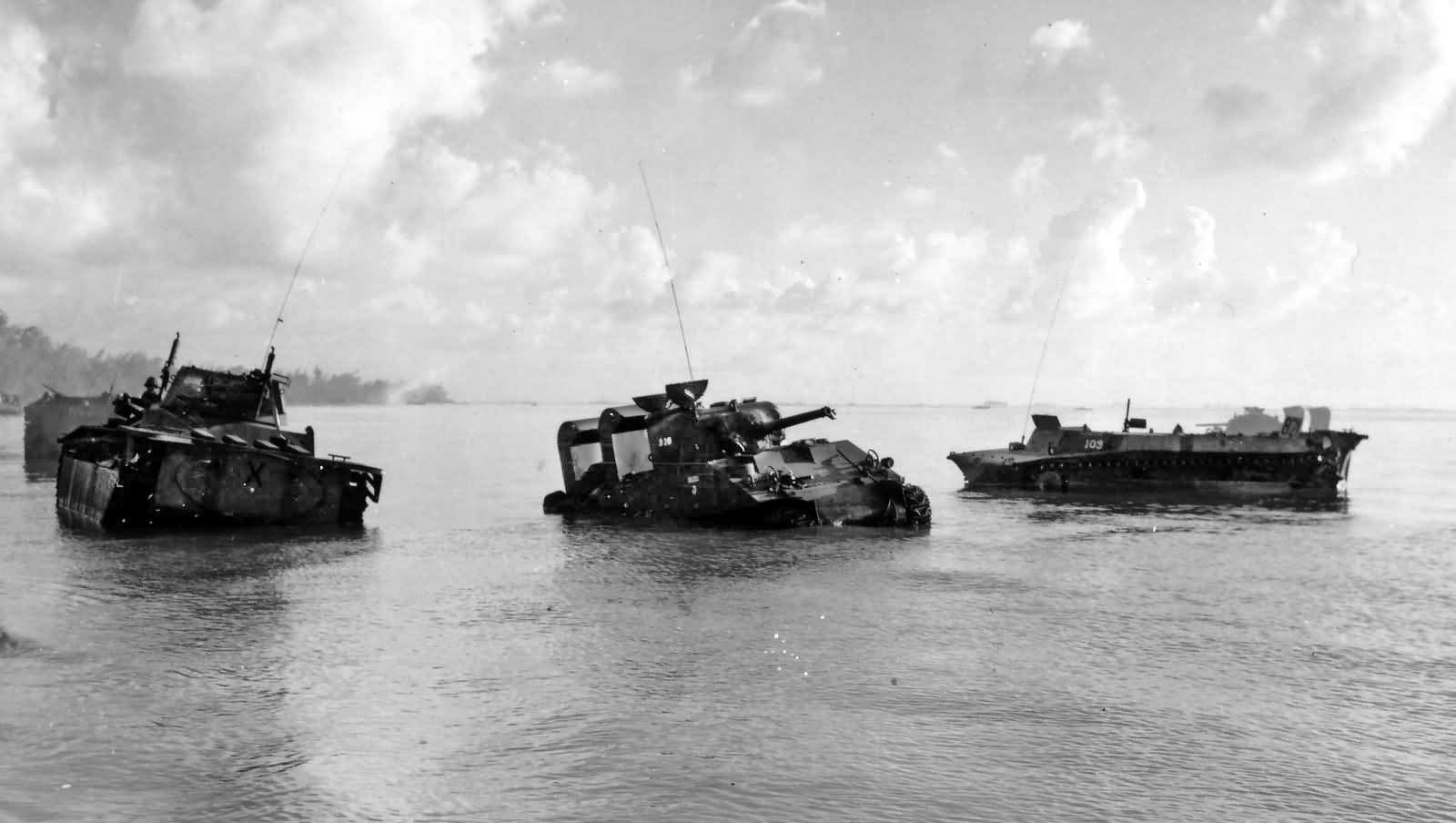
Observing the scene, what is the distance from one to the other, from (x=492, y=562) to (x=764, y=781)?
56.9ft

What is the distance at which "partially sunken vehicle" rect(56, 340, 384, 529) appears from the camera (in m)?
28.5

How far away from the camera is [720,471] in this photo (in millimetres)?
30312

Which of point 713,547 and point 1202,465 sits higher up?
point 1202,465

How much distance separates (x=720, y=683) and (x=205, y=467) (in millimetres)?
21395

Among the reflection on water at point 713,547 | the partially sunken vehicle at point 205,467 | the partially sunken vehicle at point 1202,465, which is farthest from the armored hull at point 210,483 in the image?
the partially sunken vehicle at point 1202,465

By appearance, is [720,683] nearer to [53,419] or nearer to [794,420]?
[794,420]

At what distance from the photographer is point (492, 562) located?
25547 millimetres

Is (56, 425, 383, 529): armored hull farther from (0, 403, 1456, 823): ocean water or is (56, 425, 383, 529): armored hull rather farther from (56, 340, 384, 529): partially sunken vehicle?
(0, 403, 1456, 823): ocean water

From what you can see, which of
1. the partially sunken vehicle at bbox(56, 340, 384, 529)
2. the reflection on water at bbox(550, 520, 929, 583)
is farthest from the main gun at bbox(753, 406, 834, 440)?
the partially sunken vehicle at bbox(56, 340, 384, 529)

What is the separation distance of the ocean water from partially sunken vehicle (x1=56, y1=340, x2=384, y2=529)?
1375mm

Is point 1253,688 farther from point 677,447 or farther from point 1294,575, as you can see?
point 677,447

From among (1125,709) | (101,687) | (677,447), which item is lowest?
(101,687)

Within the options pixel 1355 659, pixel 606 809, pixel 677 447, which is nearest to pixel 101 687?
pixel 606 809

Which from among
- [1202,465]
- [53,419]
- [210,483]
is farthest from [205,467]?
[53,419]
